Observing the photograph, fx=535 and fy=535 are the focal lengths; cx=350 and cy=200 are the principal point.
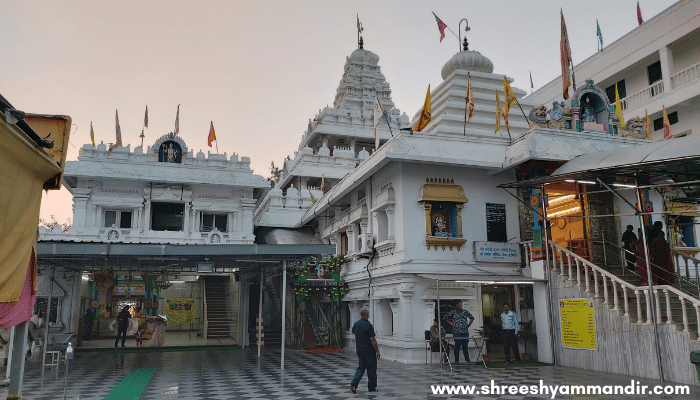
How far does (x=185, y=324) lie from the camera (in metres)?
26.8

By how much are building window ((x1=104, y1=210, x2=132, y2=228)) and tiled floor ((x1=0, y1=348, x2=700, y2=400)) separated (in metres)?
8.56

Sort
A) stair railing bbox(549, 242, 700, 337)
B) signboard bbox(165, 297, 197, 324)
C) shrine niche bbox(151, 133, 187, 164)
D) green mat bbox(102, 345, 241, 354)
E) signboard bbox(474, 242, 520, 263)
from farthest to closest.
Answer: signboard bbox(165, 297, 197, 324)
shrine niche bbox(151, 133, 187, 164)
green mat bbox(102, 345, 241, 354)
signboard bbox(474, 242, 520, 263)
stair railing bbox(549, 242, 700, 337)

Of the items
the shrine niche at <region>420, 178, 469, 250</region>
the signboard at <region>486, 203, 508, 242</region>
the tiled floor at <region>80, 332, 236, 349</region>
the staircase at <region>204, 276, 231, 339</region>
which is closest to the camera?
the shrine niche at <region>420, 178, 469, 250</region>

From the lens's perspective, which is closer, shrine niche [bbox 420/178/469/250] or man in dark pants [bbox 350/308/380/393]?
man in dark pants [bbox 350/308/380/393]

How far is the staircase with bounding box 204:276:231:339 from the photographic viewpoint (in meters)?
25.8

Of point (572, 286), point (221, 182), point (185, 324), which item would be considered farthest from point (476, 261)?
point (185, 324)

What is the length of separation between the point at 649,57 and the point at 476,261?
1738 cm

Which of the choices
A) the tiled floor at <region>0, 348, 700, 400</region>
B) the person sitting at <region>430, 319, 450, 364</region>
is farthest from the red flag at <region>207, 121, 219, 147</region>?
the person sitting at <region>430, 319, 450, 364</region>

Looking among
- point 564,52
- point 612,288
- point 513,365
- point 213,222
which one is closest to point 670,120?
point 564,52

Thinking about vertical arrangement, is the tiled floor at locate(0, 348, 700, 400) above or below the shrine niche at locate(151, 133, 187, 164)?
below

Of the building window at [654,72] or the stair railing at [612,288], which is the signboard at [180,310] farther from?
the building window at [654,72]

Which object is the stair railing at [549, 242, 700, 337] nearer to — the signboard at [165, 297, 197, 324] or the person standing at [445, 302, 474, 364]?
the person standing at [445, 302, 474, 364]

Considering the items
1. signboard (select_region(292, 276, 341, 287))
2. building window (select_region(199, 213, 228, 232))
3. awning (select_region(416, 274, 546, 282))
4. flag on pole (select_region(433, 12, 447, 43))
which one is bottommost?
awning (select_region(416, 274, 546, 282))

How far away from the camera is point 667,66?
82.3 ft
